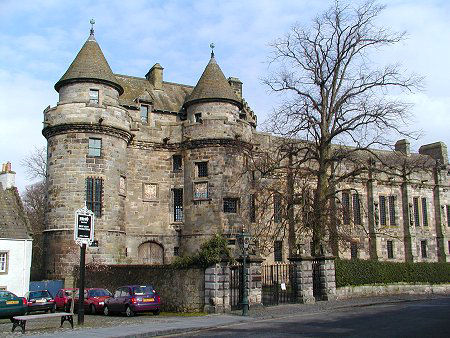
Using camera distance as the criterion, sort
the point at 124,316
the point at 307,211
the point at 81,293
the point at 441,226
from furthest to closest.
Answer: the point at 441,226 → the point at 307,211 → the point at 124,316 → the point at 81,293

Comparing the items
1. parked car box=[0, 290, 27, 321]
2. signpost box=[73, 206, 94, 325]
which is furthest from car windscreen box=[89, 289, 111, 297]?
signpost box=[73, 206, 94, 325]

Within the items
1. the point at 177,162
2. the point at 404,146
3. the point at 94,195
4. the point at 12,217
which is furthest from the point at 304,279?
the point at 404,146

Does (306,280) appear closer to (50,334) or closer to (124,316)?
(124,316)

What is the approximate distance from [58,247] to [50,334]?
16.9 meters

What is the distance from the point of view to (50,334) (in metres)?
15.9

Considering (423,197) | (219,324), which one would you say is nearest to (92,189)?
(219,324)

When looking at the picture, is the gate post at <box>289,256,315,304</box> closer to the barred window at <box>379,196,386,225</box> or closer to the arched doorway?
the arched doorway

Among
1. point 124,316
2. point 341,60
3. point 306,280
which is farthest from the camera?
point 341,60

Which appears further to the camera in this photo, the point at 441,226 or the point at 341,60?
the point at 441,226

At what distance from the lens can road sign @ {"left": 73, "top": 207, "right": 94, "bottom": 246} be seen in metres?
18.8

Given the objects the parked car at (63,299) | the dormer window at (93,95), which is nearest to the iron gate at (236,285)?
the parked car at (63,299)

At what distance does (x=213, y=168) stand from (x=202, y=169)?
1132 mm

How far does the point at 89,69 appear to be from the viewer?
1352 inches

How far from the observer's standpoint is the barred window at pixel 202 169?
3703cm
